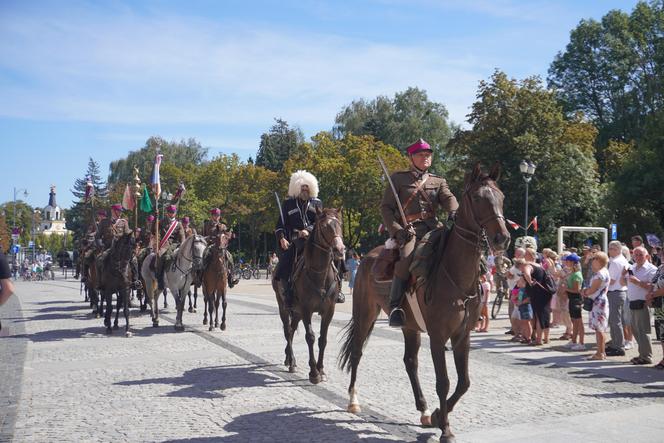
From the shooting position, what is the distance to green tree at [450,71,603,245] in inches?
1663

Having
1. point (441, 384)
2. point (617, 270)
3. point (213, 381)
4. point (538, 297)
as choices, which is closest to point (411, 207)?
point (441, 384)

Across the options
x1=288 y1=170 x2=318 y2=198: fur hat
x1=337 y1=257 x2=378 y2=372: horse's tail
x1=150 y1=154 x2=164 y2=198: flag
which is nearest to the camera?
x1=337 y1=257 x2=378 y2=372: horse's tail

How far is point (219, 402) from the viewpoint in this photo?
27.8 ft

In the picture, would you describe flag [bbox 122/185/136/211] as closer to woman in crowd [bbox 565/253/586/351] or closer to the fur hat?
the fur hat

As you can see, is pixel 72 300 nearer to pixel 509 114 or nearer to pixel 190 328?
pixel 190 328

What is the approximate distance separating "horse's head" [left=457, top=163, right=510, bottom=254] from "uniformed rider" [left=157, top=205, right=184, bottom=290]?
40.8ft

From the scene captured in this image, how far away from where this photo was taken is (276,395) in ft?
29.1

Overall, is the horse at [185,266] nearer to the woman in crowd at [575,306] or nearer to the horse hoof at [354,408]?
the woman in crowd at [575,306]

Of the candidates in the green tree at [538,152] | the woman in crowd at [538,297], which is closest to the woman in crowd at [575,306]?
the woman in crowd at [538,297]

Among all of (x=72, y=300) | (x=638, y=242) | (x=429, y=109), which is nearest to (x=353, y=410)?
(x=638, y=242)

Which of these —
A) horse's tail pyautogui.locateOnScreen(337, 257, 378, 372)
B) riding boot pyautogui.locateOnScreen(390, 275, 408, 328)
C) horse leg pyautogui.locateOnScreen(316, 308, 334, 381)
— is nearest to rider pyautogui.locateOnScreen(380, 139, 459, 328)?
riding boot pyautogui.locateOnScreen(390, 275, 408, 328)

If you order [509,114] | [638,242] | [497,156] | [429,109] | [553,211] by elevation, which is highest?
[429,109]

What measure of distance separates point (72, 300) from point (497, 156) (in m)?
27.8

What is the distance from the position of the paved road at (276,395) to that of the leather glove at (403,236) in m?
2.07
